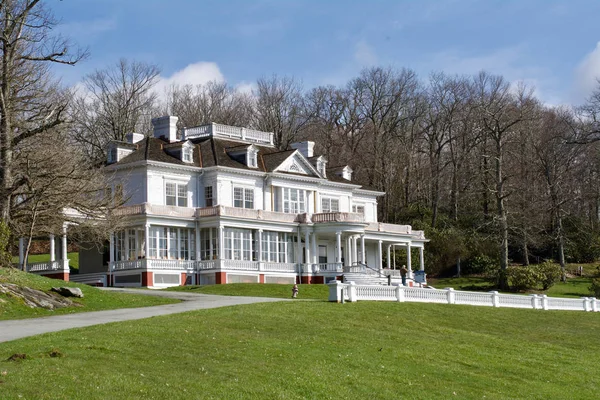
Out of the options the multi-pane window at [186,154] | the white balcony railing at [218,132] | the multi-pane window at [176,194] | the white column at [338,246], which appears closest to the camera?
the multi-pane window at [176,194]

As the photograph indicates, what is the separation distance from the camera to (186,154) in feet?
199

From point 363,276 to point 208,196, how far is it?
11.0m

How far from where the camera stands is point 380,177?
8506 cm

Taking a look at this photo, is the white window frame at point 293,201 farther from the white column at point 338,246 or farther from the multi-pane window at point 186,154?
the multi-pane window at point 186,154

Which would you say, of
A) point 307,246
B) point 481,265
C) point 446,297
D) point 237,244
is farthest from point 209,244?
point 481,265

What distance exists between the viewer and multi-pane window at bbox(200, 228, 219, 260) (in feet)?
193

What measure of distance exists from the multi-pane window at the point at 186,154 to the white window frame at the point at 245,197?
344 cm

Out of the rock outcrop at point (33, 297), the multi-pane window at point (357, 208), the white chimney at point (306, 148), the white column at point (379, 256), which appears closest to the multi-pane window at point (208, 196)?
the white chimney at point (306, 148)

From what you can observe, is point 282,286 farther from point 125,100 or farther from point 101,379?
point 125,100

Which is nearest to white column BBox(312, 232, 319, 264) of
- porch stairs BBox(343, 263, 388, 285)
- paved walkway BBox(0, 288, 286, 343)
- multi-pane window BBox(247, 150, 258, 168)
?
porch stairs BBox(343, 263, 388, 285)

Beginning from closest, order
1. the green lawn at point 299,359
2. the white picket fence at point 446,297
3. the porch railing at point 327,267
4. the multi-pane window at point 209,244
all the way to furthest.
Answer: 1. the green lawn at point 299,359
2. the white picket fence at point 446,297
3. the multi-pane window at point 209,244
4. the porch railing at point 327,267

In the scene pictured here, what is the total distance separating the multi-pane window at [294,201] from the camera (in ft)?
209

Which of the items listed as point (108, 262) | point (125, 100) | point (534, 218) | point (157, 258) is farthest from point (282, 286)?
point (125, 100)

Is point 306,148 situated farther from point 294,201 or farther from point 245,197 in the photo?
point 245,197
